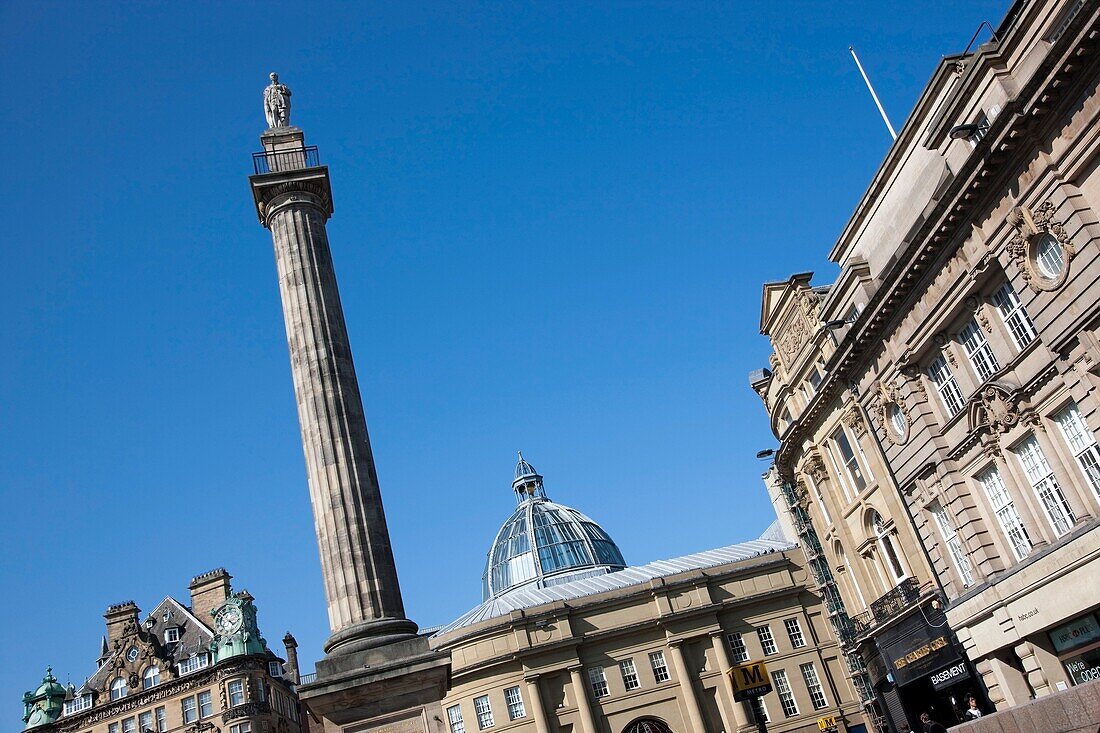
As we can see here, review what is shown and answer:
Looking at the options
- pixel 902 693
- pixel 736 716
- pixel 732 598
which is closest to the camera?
pixel 902 693

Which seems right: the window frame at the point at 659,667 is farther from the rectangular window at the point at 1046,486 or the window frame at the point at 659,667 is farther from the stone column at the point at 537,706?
the rectangular window at the point at 1046,486

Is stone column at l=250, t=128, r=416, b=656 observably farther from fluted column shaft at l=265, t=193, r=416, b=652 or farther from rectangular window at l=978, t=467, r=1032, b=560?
rectangular window at l=978, t=467, r=1032, b=560

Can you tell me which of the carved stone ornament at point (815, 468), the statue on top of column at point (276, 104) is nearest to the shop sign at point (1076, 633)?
the carved stone ornament at point (815, 468)

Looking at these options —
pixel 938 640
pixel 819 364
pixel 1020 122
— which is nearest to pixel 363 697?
pixel 1020 122

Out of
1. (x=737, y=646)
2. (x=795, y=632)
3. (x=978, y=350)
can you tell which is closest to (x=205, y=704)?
(x=737, y=646)

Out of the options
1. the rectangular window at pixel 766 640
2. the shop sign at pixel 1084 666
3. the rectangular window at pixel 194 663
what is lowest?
the shop sign at pixel 1084 666

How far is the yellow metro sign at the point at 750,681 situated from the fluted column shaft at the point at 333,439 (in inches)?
323

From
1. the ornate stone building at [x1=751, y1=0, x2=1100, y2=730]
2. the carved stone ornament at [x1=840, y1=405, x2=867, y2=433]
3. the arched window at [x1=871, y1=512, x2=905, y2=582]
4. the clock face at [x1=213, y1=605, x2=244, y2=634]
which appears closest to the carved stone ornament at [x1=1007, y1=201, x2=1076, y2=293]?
the ornate stone building at [x1=751, y1=0, x2=1100, y2=730]

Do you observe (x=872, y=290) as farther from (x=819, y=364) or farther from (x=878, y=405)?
(x=819, y=364)

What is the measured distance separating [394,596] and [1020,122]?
58.0ft

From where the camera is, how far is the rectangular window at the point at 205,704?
55.8 metres

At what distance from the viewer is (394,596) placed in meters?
19.7

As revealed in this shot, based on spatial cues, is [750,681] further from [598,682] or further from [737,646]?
[737,646]

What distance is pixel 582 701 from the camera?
51.2 meters
